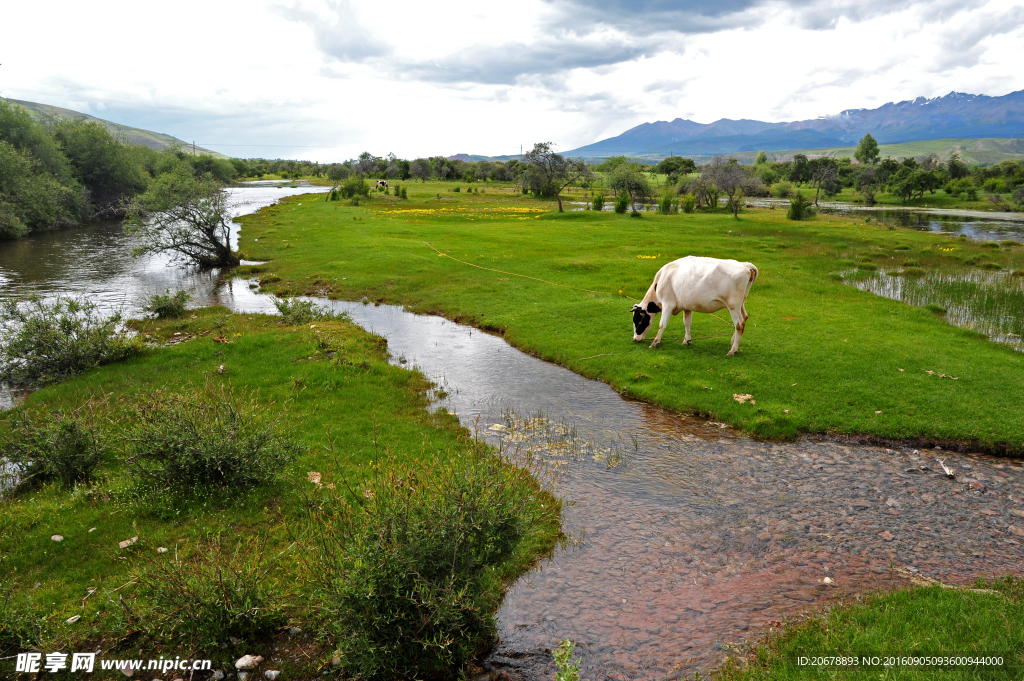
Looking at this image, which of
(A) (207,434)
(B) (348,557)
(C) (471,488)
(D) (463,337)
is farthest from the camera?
(D) (463,337)

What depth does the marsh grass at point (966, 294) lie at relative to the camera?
20375 mm

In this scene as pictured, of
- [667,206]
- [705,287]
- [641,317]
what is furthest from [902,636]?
[667,206]

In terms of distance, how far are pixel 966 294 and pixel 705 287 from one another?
1801cm

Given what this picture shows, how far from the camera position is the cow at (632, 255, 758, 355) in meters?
15.9

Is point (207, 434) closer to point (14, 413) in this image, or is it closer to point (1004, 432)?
point (14, 413)

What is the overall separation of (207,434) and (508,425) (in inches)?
271

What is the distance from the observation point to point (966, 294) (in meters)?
24.6

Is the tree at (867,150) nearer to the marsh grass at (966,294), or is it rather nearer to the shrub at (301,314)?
the marsh grass at (966,294)

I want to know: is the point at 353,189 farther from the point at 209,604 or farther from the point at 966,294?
the point at 209,604

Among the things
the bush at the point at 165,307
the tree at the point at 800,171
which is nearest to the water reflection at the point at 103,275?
the bush at the point at 165,307

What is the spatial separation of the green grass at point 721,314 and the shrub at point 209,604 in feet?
36.2

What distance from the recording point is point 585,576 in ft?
26.7

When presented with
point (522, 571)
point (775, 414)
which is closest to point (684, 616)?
point (522, 571)

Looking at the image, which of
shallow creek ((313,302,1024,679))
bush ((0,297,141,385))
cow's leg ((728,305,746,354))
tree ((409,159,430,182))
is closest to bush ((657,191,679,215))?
cow's leg ((728,305,746,354))
